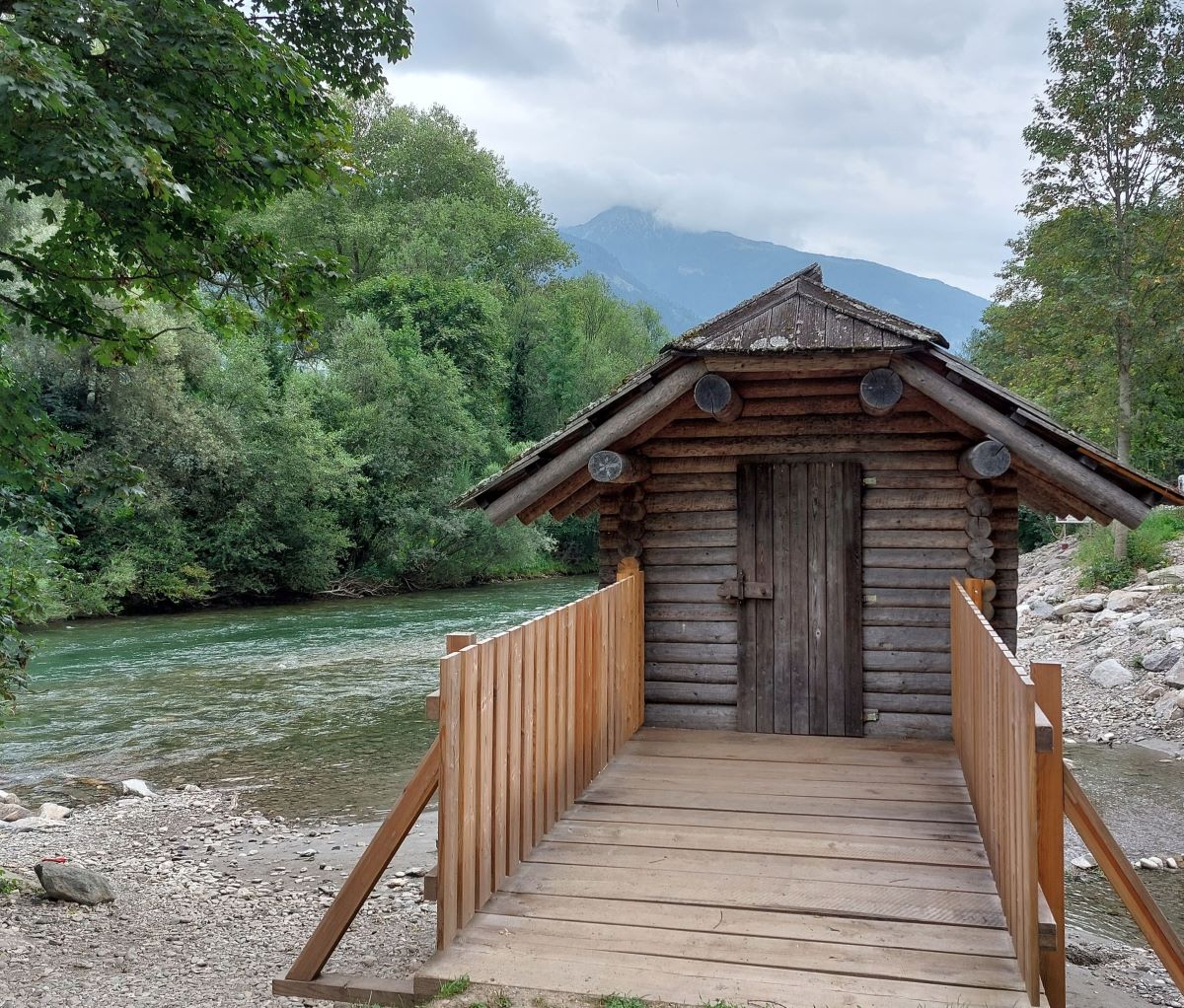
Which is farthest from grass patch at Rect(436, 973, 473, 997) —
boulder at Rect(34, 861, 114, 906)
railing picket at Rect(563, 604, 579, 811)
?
boulder at Rect(34, 861, 114, 906)

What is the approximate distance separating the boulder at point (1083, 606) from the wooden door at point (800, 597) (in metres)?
12.6

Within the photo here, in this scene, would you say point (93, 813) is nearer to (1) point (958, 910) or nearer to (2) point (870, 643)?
(2) point (870, 643)

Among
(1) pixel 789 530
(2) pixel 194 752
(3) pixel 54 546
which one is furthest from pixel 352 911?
(2) pixel 194 752

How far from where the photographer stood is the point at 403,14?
1088 cm

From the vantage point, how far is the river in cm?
956

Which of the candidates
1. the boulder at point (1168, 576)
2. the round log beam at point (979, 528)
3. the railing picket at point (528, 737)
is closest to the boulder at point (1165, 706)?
the boulder at point (1168, 576)

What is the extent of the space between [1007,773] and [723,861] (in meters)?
1.65

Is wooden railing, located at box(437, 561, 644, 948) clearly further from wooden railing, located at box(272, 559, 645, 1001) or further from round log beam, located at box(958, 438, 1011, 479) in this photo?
round log beam, located at box(958, 438, 1011, 479)

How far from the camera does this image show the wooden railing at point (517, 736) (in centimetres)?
422

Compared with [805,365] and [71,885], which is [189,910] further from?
[805,365]

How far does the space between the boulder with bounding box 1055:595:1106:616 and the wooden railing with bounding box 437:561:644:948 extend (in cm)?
1425

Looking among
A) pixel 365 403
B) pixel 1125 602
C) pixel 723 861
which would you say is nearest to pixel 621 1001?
pixel 723 861

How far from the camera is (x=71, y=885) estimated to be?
272 inches

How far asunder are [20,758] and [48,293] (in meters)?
7.19
